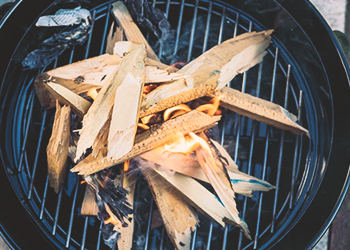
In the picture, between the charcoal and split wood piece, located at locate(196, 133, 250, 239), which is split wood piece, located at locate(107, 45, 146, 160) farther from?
the charcoal

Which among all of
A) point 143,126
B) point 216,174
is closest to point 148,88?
point 143,126

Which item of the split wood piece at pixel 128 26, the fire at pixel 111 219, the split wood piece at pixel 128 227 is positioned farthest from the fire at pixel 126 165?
the split wood piece at pixel 128 26

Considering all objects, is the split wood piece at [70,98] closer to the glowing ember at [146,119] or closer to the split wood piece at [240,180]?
the glowing ember at [146,119]

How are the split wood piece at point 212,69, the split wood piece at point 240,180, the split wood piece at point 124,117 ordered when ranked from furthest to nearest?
the split wood piece at point 240,180, the split wood piece at point 212,69, the split wood piece at point 124,117

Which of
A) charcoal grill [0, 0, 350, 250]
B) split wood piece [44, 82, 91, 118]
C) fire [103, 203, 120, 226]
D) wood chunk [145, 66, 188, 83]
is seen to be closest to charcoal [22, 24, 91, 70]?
charcoal grill [0, 0, 350, 250]

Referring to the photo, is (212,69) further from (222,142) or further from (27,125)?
(27,125)

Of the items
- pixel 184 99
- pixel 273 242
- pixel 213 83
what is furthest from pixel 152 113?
pixel 273 242

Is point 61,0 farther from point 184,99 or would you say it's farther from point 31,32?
point 184,99
